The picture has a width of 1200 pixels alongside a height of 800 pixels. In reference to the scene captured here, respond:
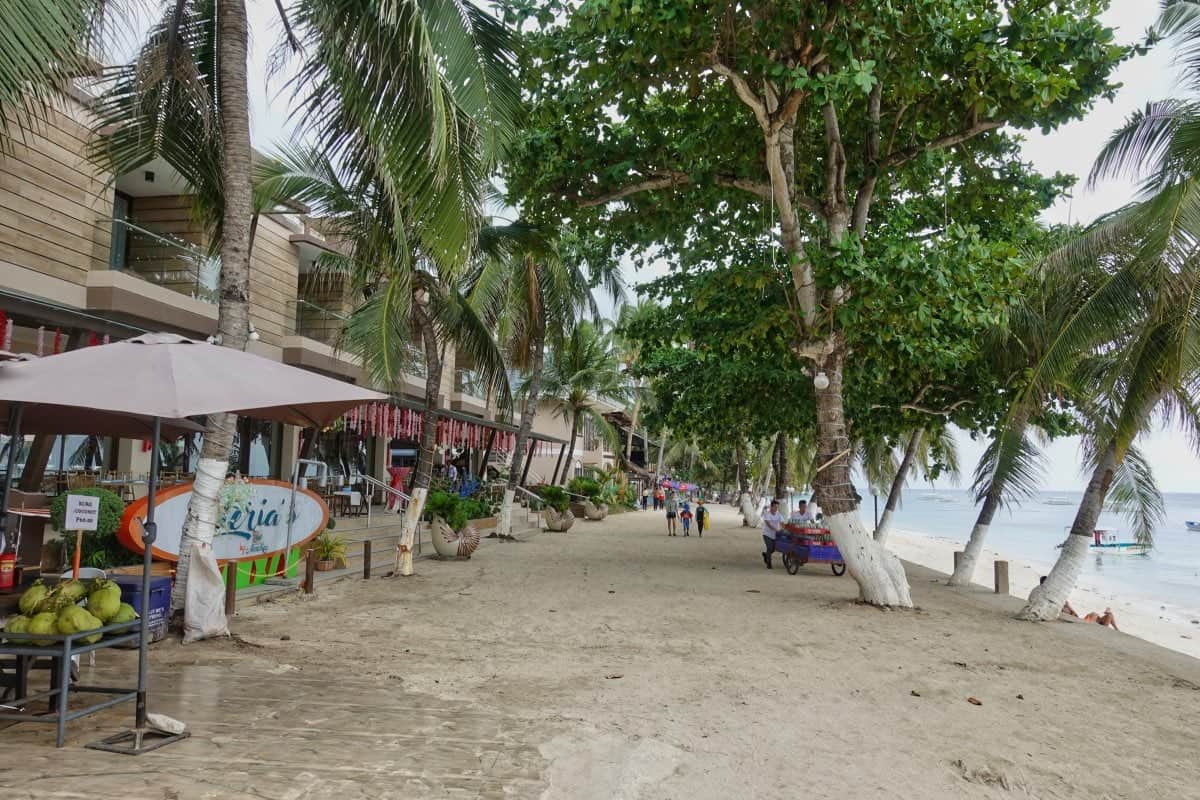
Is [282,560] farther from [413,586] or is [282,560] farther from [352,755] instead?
[352,755]

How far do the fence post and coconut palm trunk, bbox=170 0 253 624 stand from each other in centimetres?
88

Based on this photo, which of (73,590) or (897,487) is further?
(897,487)

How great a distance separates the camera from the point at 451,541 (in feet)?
46.3

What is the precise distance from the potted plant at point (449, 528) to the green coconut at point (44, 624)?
10.2m

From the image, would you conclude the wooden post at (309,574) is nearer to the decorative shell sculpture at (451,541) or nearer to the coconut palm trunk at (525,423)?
the decorative shell sculpture at (451,541)

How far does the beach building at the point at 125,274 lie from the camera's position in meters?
10.2

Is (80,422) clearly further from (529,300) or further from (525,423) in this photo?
Answer: (525,423)

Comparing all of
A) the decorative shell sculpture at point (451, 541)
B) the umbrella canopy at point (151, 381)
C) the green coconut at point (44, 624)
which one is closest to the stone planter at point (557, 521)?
the decorative shell sculpture at point (451, 541)

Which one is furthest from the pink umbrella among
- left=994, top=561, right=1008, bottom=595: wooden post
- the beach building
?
left=994, top=561, right=1008, bottom=595: wooden post

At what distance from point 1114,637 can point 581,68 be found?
31.7 feet

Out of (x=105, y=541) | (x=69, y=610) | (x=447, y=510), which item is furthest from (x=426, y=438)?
(x=69, y=610)

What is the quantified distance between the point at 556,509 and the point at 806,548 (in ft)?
36.4

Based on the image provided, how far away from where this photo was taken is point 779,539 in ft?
45.9

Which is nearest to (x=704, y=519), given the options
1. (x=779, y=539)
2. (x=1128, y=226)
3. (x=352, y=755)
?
(x=779, y=539)
